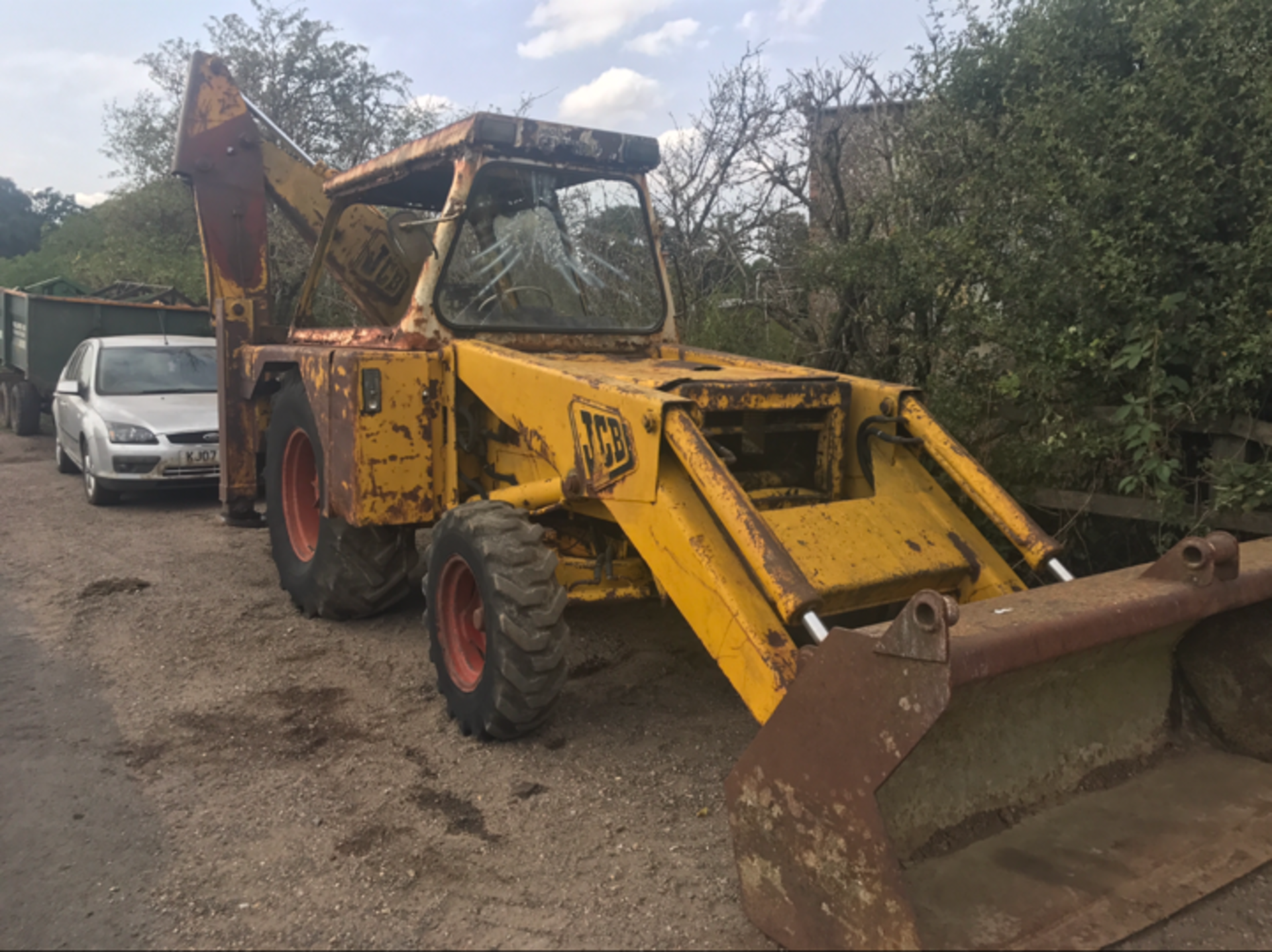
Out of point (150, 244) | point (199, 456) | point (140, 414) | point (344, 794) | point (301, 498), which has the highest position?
point (150, 244)

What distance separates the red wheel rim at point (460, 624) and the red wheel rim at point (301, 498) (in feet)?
6.36

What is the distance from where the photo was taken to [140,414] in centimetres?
880

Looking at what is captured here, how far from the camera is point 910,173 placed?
6621mm

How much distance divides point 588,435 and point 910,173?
4.10m

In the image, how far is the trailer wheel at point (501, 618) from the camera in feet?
11.7

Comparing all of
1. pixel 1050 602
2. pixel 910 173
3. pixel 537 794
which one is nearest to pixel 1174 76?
pixel 910 173

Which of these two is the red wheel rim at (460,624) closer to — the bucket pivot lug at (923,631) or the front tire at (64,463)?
the bucket pivot lug at (923,631)

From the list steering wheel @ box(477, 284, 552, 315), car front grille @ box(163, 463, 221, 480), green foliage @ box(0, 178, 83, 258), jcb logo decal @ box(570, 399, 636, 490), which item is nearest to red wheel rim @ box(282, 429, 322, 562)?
steering wheel @ box(477, 284, 552, 315)

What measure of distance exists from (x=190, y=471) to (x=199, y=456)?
15 centimetres

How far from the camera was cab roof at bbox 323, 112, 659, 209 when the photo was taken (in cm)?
445

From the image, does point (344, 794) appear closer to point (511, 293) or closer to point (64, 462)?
point (511, 293)

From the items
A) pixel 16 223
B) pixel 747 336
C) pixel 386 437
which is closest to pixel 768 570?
pixel 386 437

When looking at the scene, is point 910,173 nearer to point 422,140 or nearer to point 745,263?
point 745,263

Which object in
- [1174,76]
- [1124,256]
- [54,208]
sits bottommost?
[1124,256]
